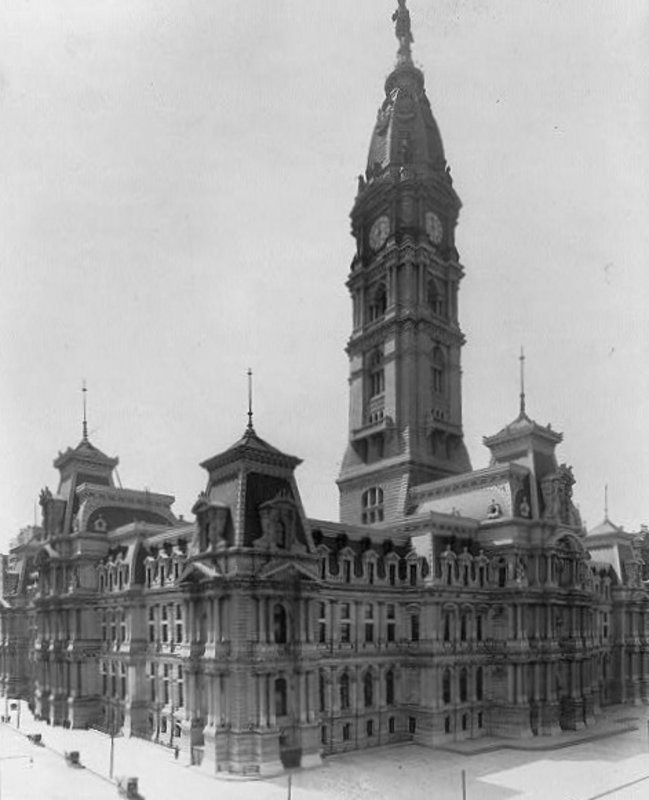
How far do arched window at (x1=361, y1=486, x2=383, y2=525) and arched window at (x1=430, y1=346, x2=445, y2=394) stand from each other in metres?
13.3

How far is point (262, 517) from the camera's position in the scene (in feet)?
193

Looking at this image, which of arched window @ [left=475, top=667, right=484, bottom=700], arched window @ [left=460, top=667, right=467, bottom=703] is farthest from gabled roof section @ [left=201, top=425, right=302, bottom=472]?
arched window @ [left=475, top=667, right=484, bottom=700]

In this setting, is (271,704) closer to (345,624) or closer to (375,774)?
(375,774)

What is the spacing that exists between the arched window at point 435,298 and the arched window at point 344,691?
44.5 m

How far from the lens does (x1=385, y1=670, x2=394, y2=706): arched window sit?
67625 millimetres

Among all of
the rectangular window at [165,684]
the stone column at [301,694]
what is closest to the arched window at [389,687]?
the stone column at [301,694]

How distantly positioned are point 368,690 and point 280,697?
11.3m

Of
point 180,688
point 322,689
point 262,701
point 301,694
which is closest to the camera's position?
point 262,701

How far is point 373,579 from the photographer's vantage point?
67812 millimetres

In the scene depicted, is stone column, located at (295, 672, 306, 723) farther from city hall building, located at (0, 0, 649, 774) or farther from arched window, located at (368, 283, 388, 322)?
arched window, located at (368, 283, 388, 322)

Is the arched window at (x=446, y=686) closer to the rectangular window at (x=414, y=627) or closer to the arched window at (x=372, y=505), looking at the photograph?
the rectangular window at (x=414, y=627)

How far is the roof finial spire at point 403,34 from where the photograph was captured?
3920 inches

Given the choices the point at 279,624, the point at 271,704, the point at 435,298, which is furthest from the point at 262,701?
the point at 435,298

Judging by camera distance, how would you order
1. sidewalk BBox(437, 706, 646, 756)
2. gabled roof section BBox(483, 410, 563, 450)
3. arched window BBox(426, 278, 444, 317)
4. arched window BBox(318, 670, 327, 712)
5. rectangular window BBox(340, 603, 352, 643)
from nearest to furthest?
arched window BBox(318, 670, 327, 712)
sidewalk BBox(437, 706, 646, 756)
rectangular window BBox(340, 603, 352, 643)
gabled roof section BBox(483, 410, 563, 450)
arched window BBox(426, 278, 444, 317)
